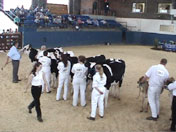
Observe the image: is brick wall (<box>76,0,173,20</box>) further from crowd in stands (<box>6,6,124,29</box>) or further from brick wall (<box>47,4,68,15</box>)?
crowd in stands (<box>6,6,124,29</box>)

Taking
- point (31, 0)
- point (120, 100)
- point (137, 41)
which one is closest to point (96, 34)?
point (137, 41)

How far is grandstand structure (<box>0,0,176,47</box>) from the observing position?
827 inches

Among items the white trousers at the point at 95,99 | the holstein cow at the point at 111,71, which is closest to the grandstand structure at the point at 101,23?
the holstein cow at the point at 111,71

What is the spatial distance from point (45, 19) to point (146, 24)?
11838mm

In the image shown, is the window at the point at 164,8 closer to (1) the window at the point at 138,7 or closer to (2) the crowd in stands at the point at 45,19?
(1) the window at the point at 138,7

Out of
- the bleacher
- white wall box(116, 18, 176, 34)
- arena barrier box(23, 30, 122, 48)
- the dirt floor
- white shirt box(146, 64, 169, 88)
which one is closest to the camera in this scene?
the dirt floor

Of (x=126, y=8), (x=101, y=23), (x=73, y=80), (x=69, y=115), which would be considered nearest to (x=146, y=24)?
(x=126, y=8)

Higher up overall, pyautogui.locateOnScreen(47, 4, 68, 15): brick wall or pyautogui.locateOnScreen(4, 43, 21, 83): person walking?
pyautogui.locateOnScreen(47, 4, 68, 15): brick wall

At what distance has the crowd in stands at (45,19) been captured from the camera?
2044cm

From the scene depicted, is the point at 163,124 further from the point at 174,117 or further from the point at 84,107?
the point at 84,107

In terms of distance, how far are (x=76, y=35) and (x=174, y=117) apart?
59.7ft

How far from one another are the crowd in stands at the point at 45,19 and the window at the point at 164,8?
6312 mm

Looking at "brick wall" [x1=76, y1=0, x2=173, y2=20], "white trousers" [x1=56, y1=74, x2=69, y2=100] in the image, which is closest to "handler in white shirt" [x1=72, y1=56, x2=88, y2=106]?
"white trousers" [x1=56, y1=74, x2=69, y2=100]

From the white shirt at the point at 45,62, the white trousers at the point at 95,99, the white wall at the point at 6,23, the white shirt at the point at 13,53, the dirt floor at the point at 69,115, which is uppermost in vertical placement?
the white wall at the point at 6,23
